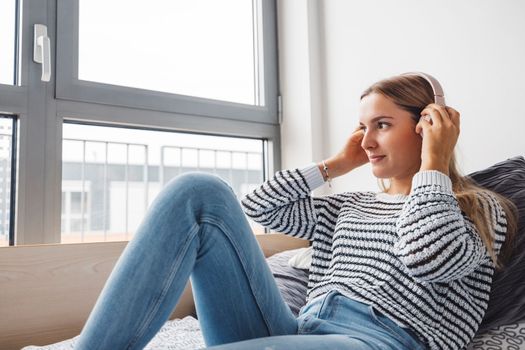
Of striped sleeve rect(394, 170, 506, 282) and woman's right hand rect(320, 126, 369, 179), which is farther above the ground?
woman's right hand rect(320, 126, 369, 179)

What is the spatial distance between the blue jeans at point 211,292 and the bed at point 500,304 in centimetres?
28

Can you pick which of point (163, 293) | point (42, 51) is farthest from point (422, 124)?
point (42, 51)

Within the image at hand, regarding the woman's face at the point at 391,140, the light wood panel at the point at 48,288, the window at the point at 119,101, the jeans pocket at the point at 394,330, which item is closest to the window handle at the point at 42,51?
the window at the point at 119,101

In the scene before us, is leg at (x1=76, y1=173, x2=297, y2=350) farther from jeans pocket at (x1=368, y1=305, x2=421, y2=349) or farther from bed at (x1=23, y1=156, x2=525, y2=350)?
bed at (x1=23, y1=156, x2=525, y2=350)

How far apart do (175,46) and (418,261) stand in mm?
1546

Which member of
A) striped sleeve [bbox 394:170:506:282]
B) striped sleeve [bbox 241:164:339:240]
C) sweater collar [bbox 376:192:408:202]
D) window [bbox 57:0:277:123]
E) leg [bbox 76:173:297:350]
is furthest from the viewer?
window [bbox 57:0:277:123]

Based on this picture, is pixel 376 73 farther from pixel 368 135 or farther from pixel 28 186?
pixel 28 186

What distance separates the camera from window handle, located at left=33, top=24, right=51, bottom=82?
1.65m

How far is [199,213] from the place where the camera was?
87cm

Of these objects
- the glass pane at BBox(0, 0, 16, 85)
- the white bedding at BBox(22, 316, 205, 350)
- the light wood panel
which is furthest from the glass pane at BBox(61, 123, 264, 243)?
the white bedding at BBox(22, 316, 205, 350)

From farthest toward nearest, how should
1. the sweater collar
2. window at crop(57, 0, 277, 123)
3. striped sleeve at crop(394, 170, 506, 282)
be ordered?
window at crop(57, 0, 277, 123)
the sweater collar
striped sleeve at crop(394, 170, 506, 282)

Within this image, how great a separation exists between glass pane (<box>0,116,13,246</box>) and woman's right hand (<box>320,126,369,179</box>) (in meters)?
1.04

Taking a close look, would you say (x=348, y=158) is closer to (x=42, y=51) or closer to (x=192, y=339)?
(x=192, y=339)

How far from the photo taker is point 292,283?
5.06 feet
